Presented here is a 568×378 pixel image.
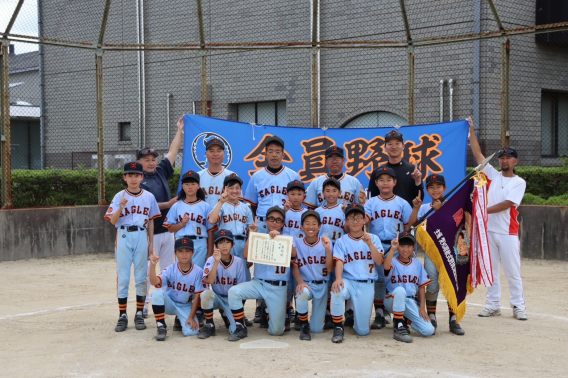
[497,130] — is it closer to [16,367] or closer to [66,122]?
[16,367]

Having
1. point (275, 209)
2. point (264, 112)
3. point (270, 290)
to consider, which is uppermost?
point (264, 112)

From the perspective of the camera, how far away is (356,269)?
5824 mm

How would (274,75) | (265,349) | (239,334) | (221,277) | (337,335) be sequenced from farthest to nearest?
(274,75)
(221,277)
(239,334)
(337,335)
(265,349)

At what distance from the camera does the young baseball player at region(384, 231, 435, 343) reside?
5.62 m

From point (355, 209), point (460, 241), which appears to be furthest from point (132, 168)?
point (460, 241)

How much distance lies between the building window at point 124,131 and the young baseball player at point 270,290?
48.2ft

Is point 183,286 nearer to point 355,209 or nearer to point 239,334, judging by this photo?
point 239,334

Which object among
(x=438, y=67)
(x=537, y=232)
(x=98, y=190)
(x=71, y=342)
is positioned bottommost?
(x=71, y=342)

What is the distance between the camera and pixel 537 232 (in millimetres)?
9875

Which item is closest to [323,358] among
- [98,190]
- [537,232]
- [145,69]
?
[537,232]

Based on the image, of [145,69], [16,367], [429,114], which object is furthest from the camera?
[145,69]

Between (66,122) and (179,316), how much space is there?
49.7 ft

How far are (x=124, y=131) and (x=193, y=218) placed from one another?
14.4m

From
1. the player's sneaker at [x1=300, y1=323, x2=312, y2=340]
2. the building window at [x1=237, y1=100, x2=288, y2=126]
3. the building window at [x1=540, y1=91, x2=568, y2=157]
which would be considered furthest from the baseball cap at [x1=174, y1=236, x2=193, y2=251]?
the building window at [x1=237, y1=100, x2=288, y2=126]
